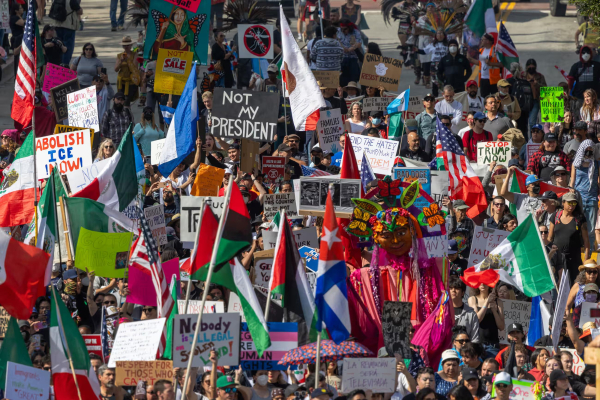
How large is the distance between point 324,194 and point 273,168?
273 centimetres

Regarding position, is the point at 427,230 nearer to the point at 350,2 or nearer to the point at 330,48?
the point at 330,48

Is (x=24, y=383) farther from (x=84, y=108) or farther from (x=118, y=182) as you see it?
(x=84, y=108)

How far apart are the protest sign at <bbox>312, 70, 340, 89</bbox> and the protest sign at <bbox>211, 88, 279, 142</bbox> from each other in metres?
4.39

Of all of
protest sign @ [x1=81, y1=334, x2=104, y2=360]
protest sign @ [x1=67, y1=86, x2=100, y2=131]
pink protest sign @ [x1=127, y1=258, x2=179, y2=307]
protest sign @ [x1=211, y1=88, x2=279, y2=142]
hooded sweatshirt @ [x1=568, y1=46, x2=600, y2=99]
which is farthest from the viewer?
hooded sweatshirt @ [x1=568, y1=46, x2=600, y2=99]

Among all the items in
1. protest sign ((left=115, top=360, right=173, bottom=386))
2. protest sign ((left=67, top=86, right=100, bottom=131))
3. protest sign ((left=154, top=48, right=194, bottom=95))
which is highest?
protest sign ((left=154, top=48, right=194, bottom=95))

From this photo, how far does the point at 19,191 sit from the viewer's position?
1316 centimetres

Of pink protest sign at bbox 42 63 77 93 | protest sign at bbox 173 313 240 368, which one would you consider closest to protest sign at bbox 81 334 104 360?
protest sign at bbox 173 313 240 368

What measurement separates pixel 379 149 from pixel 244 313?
5636mm

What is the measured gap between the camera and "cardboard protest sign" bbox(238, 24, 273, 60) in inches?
744

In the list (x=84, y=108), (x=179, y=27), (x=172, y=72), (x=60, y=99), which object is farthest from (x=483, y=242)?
(x=179, y=27)

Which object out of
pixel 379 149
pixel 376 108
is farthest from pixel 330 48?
pixel 379 149

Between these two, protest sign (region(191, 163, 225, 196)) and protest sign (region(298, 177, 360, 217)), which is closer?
protest sign (region(298, 177, 360, 217))

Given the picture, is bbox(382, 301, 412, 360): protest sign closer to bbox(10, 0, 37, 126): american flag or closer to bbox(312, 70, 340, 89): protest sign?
bbox(10, 0, 37, 126): american flag

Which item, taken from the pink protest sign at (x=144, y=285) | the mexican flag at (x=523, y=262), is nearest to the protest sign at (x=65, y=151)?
the pink protest sign at (x=144, y=285)
